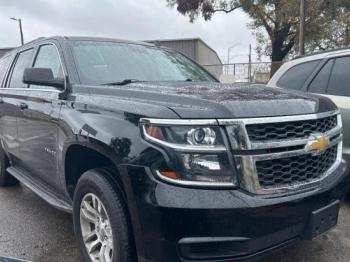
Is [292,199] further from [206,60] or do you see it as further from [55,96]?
[206,60]

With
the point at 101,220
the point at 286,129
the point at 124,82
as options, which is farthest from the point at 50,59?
the point at 286,129

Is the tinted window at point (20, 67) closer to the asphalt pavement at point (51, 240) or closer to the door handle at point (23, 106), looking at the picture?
the door handle at point (23, 106)

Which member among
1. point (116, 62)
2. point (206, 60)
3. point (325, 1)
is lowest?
point (206, 60)

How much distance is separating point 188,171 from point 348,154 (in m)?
2.46

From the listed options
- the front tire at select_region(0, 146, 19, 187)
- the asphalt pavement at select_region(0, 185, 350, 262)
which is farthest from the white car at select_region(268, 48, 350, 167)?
the front tire at select_region(0, 146, 19, 187)

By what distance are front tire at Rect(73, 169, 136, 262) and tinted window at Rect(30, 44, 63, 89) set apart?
3.89 ft

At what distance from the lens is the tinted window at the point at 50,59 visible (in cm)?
360

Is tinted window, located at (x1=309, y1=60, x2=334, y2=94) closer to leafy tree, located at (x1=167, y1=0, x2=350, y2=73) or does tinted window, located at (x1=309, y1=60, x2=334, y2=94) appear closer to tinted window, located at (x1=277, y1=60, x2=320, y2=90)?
tinted window, located at (x1=277, y1=60, x2=320, y2=90)

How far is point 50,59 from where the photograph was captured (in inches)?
152

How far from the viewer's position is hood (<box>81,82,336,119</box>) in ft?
7.52

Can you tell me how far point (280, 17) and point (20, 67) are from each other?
1978cm

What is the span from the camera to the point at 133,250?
2449 millimetres

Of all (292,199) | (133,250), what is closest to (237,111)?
(292,199)

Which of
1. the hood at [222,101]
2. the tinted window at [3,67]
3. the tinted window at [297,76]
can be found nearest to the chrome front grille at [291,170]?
the hood at [222,101]
